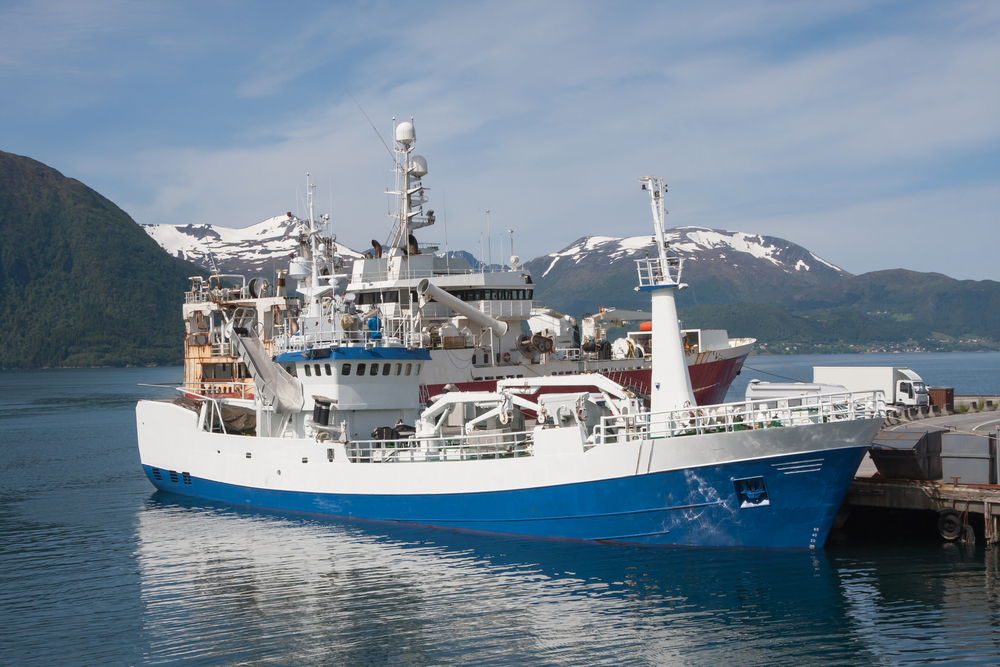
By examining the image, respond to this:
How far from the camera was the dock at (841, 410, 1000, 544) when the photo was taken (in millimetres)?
20703

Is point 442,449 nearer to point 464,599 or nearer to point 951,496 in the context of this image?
point 464,599

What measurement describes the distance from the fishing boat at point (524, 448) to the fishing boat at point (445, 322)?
6.41 m

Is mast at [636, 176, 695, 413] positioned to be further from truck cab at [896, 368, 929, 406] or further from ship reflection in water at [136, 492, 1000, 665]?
truck cab at [896, 368, 929, 406]

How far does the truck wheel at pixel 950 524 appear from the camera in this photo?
20781 millimetres

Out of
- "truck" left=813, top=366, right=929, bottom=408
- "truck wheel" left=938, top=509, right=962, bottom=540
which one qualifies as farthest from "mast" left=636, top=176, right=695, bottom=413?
"truck" left=813, top=366, right=929, bottom=408

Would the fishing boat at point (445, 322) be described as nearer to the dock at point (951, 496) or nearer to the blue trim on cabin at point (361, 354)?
the blue trim on cabin at point (361, 354)

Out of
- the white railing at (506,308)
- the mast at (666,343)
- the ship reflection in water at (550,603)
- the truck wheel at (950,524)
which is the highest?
the white railing at (506,308)

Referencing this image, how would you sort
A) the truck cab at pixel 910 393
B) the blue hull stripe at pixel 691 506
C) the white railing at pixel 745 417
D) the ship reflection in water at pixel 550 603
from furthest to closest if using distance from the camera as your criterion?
the truck cab at pixel 910 393 → the blue hull stripe at pixel 691 506 → the white railing at pixel 745 417 → the ship reflection in water at pixel 550 603

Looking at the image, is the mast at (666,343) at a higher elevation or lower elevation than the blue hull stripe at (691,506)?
higher

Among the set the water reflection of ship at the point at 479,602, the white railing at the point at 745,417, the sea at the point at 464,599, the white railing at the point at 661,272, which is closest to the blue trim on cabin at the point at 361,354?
the sea at the point at 464,599

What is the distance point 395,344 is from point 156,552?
31.3 ft

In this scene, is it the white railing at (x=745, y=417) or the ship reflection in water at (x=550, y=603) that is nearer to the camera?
the ship reflection in water at (x=550, y=603)

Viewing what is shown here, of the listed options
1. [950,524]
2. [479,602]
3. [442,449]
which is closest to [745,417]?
[950,524]

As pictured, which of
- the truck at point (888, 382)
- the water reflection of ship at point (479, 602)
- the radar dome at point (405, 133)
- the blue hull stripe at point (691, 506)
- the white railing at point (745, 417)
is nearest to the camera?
the water reflection of ship at point (479, 602)
